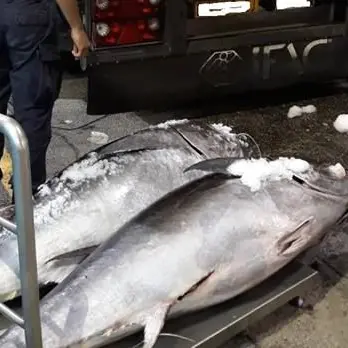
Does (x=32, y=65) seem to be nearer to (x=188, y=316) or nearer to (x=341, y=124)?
(x=188, y=316)

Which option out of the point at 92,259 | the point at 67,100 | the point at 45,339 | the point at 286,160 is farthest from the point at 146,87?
the point at 45,339

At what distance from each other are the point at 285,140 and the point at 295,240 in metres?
1.97

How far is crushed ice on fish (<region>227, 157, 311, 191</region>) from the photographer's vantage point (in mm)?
2941

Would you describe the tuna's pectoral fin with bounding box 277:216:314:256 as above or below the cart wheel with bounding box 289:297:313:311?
above

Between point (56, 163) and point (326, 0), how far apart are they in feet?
6.80

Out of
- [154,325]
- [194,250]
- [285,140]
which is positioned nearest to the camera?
[154,325]

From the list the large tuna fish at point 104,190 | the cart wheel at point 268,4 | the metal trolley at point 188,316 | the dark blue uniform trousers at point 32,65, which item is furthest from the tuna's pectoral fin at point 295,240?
the cart wheel at point 268,4

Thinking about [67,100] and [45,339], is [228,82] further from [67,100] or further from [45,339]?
[45,339]

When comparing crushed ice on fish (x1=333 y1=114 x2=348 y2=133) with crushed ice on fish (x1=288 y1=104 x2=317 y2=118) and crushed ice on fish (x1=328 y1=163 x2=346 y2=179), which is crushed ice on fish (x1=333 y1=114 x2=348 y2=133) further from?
crushed ice on fish (x1=328 y1=163 x2=346 y2=179)

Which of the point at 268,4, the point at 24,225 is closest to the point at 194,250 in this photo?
the point at 24,225

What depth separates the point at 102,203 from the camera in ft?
9.91

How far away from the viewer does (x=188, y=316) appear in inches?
111

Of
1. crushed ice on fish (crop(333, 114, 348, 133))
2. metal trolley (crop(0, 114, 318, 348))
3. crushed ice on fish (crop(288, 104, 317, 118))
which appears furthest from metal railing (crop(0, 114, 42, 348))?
crushed ice on fish (crop(288, 104, 317, 118))

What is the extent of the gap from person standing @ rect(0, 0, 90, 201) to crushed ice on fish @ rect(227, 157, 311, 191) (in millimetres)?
970
